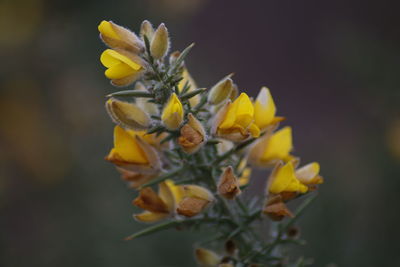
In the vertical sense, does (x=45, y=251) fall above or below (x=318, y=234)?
above

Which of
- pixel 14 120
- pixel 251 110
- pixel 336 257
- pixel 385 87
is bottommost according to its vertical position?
pixel 336 257

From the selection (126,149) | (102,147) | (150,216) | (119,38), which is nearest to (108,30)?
(119,38)

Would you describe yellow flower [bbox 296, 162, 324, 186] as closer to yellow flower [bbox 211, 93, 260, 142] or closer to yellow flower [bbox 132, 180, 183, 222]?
yellow flower [bbox 211, 93, 260, 142]

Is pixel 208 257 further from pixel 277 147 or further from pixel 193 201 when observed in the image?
pixel 277 147

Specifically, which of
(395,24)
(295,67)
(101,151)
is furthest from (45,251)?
(295,67)

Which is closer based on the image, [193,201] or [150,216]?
[193,201]

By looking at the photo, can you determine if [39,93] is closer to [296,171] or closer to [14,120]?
[14,120]

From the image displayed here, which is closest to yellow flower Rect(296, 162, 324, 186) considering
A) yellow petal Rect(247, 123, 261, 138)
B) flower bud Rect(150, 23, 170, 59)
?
yellow petal Rect(247, 123, 261, 138)
